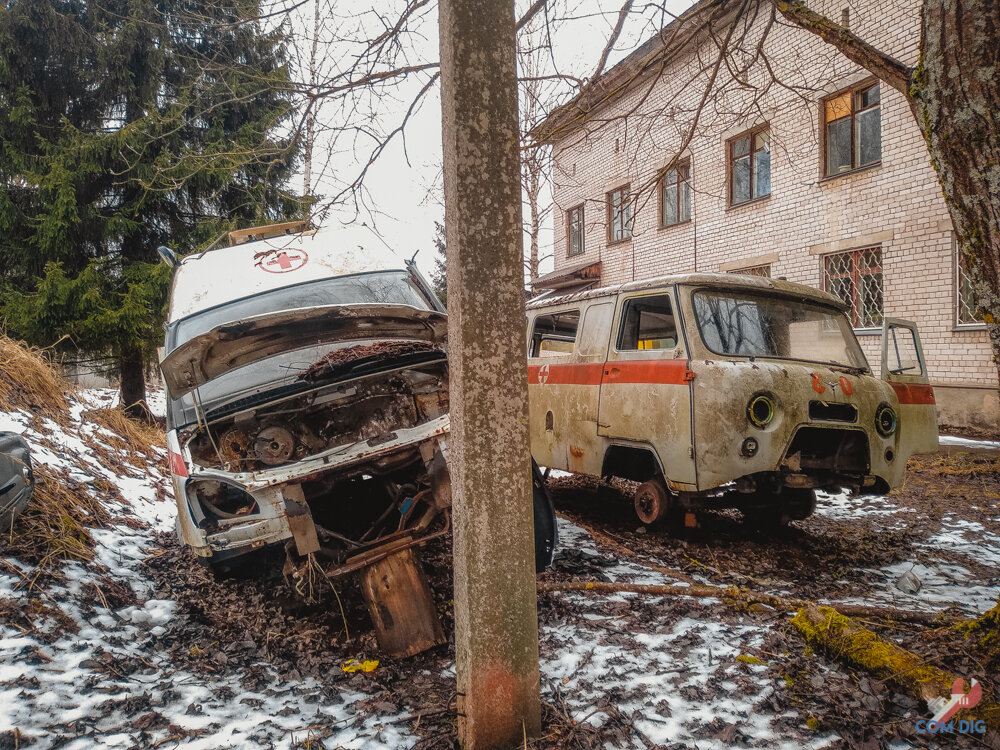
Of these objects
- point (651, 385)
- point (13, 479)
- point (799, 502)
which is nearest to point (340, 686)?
point (13, 479)

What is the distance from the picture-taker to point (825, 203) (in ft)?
35.5

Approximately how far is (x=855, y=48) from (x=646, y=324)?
2471mm

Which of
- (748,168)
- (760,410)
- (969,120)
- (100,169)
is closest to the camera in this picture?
(969,120)

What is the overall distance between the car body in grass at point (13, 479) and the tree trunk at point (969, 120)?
16.4ft

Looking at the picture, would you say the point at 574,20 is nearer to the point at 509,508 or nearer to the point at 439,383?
the point at 439,383

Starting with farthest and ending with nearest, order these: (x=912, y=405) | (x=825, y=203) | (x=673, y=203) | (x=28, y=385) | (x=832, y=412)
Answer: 1. (x=673, y=203)
2. (x=825, y=203)
3. (x=28, y=385)
4. (x=912, y=405)
5. (x=832, y=412)

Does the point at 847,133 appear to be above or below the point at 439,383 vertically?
above

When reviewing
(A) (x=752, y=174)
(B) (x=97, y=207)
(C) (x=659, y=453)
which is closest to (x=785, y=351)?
(C) (x=659, y=453)

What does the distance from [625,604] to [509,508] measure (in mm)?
1830

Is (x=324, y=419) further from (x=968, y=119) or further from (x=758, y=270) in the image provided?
(x=758, y=270)

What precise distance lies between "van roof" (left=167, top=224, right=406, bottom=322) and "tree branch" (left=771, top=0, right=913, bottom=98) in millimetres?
3035

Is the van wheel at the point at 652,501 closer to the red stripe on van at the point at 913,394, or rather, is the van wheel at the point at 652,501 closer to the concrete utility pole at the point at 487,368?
the red stripe on van at the point at 913,394

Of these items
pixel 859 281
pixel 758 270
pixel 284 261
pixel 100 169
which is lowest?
pixel 284 261

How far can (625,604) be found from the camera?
3.57m
